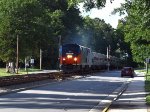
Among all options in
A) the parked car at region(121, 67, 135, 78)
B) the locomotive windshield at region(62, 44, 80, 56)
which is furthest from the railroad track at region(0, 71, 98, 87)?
the parked car at region(121, 67, 135, 78)

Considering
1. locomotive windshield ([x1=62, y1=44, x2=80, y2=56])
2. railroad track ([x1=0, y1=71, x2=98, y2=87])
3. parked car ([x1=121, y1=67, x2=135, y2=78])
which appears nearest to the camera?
railroad track ([x1=0, y1=71, x2=98, y2=87])

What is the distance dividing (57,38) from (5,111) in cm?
9355

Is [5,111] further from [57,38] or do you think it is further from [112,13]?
[57,38]

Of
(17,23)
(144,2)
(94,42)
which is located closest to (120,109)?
(144,2)

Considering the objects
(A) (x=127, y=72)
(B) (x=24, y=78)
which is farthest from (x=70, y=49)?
(B) (x=24, y=78)

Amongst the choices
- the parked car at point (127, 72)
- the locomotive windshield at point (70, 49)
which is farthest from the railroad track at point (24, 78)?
the parked car at point (127, 72)

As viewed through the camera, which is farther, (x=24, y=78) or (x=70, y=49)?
(x=70, y=49)

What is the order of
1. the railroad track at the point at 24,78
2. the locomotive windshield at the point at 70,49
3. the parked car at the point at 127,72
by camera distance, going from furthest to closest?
the parked car at the point at 127,72, the locomotive windshield at the point at 70,49, the railroad track at the point at 24,78

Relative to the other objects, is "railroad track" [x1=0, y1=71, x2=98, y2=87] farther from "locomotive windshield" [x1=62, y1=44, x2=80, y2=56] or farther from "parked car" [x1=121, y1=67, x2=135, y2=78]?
"parked car" [x1=121, y1=67, x2=135, y2=78]

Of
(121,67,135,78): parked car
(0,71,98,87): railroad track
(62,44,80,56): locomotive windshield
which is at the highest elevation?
(62,44,80,56): locomotive windshield

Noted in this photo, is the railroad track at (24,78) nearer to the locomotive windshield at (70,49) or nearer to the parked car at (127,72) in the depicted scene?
the locomotive windshield at (70,49)

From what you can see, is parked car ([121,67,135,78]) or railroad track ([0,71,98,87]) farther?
parked car ([121,67,135,78])

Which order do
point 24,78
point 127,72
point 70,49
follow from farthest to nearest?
1. point 127,72
2. point 70,49
3. point 24,78

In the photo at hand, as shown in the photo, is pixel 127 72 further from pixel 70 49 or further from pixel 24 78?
pixel 24 78
